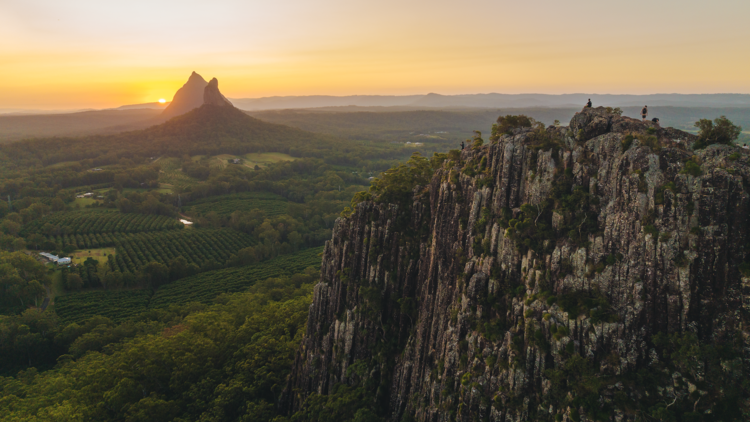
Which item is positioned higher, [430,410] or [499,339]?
[499,339]

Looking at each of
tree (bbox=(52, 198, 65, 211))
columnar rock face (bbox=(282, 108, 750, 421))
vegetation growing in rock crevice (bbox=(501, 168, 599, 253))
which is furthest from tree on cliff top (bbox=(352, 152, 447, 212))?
tree (bbox=(52, 198, 65, 211))

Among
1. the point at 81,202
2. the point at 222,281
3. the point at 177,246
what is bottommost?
the point at 222,281

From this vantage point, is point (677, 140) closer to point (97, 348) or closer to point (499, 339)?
point (499, 339)

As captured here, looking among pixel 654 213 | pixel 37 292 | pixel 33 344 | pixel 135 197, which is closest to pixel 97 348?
pixel 33 344

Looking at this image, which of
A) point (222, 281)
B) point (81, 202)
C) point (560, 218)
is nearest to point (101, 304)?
point (222, 281)

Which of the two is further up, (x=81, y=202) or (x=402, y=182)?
(x=402, y=182)

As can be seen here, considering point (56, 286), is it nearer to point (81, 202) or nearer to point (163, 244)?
point (163, 244)

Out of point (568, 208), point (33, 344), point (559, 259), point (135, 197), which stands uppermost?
point (568, 208)

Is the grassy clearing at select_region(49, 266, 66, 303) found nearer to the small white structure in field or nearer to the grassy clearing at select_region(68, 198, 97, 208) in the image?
the small white structure in field
